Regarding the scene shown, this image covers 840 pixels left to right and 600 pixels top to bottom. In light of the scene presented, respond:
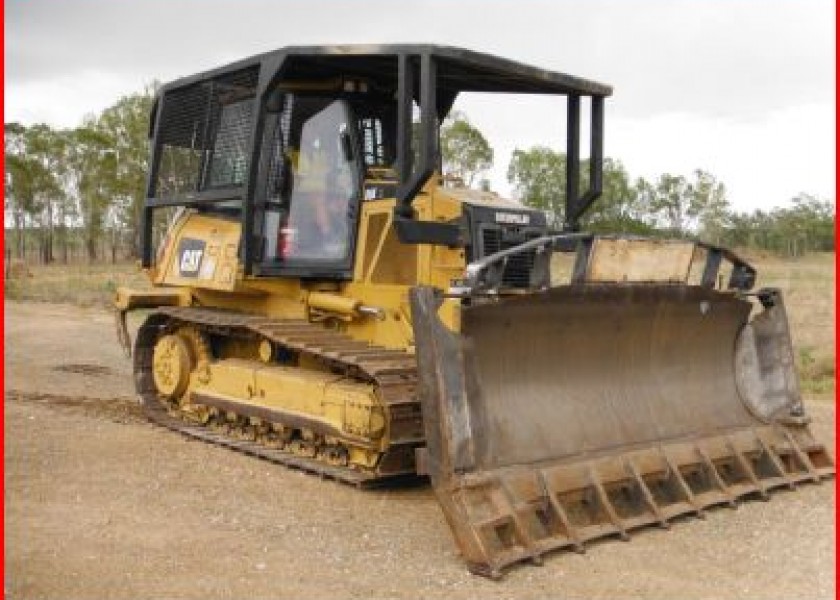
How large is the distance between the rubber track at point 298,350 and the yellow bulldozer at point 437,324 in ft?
0.09

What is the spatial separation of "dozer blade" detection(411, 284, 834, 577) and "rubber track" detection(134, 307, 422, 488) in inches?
34.2

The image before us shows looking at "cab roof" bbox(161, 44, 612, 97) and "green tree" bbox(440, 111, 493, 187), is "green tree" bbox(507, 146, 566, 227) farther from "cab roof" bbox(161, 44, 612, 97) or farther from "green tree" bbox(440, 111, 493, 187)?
"cab roof" bbox(161, 44, 612, 97)

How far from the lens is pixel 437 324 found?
5637mm

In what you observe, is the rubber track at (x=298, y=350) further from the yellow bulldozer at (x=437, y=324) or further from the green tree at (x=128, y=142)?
the green tree at (x=128, y=142)

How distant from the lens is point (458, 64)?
728cm

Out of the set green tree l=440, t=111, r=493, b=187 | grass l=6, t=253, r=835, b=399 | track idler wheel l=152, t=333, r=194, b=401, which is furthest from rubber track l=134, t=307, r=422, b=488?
green tree l=440, t=111, r=493, b=187

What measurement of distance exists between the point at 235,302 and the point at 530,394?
3.77m

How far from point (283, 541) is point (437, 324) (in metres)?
1.47

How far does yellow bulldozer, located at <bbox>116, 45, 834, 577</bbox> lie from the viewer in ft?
19.1

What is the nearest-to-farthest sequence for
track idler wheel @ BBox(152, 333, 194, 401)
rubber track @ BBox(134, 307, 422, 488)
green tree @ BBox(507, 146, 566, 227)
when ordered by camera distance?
rubber track @ BBox(134, 307, 422, 488)
track idler wheel @ BBox(152, 333, 194, 401)
green tree @ BBox(507, 146, 566, 227)

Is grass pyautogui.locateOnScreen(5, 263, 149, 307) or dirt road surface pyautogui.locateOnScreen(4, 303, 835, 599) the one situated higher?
grass pyautogui.locateOnScreen(5, 263, 149, 307)

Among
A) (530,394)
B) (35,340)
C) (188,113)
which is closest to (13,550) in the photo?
(530,394)

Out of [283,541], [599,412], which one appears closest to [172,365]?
[283,541]

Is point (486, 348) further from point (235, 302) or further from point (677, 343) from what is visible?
point (235, 302)
